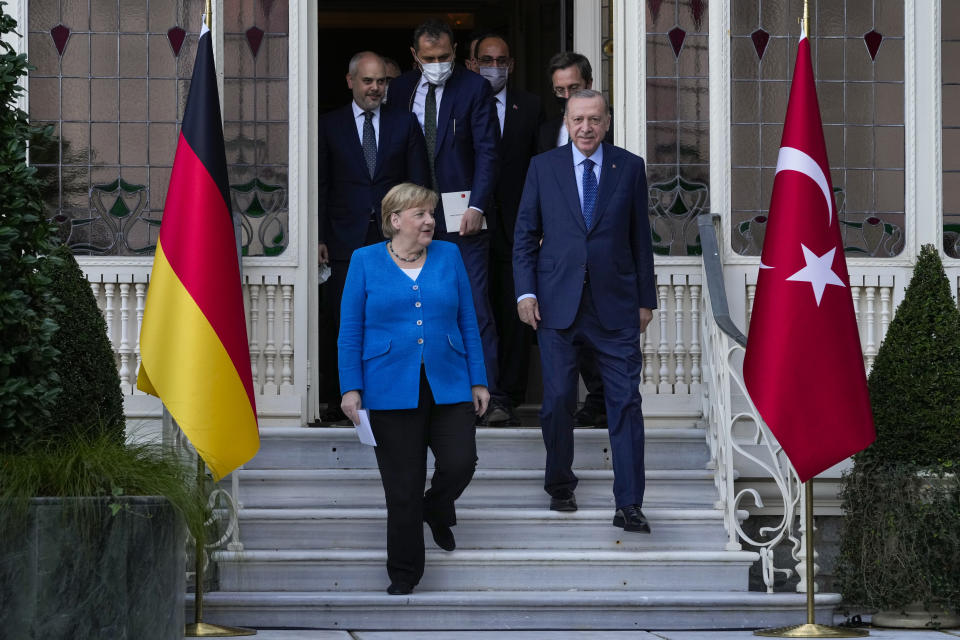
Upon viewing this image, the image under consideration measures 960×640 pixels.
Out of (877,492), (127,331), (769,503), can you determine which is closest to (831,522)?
(769,503)

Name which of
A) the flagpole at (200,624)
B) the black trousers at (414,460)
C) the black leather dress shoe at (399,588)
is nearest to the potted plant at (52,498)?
the flagpole at (200,624)

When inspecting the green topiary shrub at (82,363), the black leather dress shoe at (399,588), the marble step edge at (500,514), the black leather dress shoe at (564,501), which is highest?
the green topiary shrub at (82,363)

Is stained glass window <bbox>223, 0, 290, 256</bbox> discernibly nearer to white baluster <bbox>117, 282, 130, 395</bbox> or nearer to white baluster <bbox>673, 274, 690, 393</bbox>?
white baluster <bbox>117, 282, 130, 395</bbox>

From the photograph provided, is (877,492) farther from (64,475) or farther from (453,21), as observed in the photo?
(453,21)

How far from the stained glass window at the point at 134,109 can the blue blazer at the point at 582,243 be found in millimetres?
1469

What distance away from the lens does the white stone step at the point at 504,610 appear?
6547 mm

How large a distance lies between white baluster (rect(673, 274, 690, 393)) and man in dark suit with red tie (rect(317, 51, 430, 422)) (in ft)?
4.79

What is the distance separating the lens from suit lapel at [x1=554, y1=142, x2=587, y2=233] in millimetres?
7207

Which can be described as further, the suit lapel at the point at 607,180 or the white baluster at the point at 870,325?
the white baluster at the point at 870,325

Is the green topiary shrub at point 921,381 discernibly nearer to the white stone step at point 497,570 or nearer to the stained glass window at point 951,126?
the white stone step at point 497,570

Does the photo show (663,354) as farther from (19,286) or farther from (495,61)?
(19,286)

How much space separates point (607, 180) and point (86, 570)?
10.4 feet

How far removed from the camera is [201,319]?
6.47m

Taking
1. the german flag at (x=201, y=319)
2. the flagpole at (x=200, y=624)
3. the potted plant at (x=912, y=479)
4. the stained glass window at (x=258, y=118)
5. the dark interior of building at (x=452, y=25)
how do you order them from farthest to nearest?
the dark interior of building at (x=452, y=25), the stained glass window at (x=258, y=118), the potted plant at (x=912, y=479), the german flag at (x=201, y=319), the flagpole at (x=200, y=624)
